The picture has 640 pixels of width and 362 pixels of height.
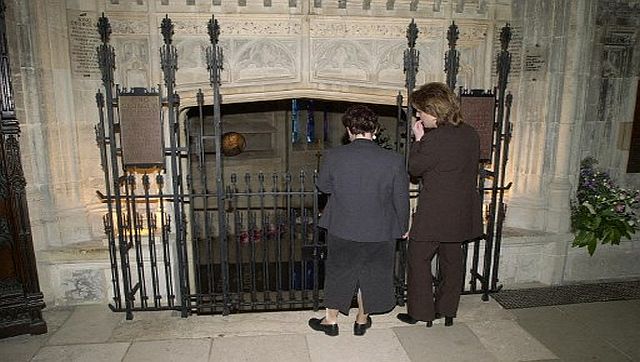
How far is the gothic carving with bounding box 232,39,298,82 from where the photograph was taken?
3973 millimetres

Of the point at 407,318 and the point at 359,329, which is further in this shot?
the point at 407,318

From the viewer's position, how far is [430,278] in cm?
333

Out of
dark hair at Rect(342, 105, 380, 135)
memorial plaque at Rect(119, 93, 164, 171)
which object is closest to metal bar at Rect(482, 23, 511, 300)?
dark hair at Rect(342, 105, 380, 135)

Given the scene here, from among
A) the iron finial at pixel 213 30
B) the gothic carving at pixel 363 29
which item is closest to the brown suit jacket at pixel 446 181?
the gothic carving at pixel 363 29

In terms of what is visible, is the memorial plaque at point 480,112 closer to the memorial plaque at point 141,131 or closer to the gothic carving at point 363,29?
the gothic carving at point 363,29

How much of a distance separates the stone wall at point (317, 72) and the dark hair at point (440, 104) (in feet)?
3.75

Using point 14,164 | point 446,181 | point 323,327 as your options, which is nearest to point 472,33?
point 446,181

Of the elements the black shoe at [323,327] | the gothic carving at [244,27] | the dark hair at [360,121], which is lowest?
the black shoe at [323,327]

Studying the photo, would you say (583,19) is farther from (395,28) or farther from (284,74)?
(284,74)

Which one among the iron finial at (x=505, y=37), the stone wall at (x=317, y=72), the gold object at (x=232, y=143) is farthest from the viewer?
the gold object at (x=232, y=143)

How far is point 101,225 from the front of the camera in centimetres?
423

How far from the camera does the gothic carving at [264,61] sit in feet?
13.0

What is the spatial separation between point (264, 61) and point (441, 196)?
81.7 inches

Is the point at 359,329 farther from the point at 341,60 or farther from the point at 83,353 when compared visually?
the point at 341,60
